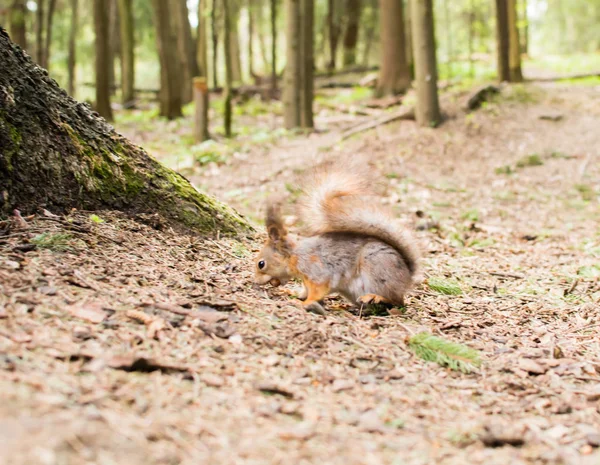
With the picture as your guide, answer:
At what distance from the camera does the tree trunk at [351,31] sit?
27.2 meters

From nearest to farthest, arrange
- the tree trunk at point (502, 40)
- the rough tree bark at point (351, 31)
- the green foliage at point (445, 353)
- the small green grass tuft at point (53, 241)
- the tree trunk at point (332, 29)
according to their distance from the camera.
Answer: the green foliage at point (445, 353)
the small green grass tuft at point (53, 241)
the tree trunk at point (502, 40)
the tree trunk at point (332, 29)
the rough tree bark at point (351, 31)

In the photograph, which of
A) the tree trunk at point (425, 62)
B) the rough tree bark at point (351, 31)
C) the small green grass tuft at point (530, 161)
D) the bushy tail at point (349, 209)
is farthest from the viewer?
the rough tree bark at point (351, 31)

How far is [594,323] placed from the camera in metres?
4.22

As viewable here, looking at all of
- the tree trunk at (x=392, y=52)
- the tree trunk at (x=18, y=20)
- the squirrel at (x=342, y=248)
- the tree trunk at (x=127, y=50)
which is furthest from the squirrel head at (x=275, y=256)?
the tree trunk at (x=127, y=50)

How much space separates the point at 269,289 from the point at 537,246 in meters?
4.08

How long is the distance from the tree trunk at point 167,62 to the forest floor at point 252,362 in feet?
40.2

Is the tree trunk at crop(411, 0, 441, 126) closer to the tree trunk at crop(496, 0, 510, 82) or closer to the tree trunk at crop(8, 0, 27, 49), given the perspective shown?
the tree trunk at crop(496, 0, 510, 82)

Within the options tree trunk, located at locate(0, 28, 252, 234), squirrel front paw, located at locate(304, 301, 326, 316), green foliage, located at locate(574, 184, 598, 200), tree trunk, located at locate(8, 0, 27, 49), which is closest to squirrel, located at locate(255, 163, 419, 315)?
squirrel front paw, located at locate(304, 301, 326, 316)

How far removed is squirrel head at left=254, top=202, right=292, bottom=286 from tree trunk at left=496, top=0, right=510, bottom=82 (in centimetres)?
1369

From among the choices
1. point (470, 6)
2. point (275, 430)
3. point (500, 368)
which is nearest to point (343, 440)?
point (275, 430)

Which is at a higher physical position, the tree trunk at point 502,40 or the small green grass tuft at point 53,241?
the tree trunk at point 502,40

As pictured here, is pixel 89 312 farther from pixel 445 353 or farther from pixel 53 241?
pixel 445 353

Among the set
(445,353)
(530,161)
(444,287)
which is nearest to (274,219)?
(445,353)

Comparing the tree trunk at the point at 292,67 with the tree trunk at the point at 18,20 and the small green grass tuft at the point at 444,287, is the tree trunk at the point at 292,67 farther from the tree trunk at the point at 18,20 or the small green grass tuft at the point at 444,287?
the small green grass tuft at the point at 444,287
